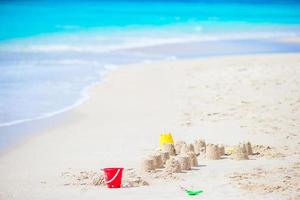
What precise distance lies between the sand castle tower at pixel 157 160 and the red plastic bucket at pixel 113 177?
2.82 feet

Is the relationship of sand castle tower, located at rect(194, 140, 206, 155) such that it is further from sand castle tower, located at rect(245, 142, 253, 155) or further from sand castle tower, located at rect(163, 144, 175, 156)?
sand castle tower, located at rect(245, 142, 253, 155)

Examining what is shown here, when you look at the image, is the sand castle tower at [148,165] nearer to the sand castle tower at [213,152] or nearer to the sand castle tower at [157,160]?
the sand castle tower at [157,160]

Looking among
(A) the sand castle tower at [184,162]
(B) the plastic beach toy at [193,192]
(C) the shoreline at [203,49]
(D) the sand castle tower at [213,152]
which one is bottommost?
(B) the plastic beach toy at [193,192]

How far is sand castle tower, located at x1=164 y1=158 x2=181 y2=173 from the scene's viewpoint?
8.87 m

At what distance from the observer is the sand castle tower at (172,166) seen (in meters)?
8.87

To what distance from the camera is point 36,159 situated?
32.8 ft

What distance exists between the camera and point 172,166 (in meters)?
8.87

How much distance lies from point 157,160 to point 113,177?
1.02 meters

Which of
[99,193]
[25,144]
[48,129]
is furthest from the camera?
[48,129]

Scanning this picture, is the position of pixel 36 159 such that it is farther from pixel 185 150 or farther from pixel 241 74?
pixel 241 74

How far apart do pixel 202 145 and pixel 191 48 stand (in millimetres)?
17274

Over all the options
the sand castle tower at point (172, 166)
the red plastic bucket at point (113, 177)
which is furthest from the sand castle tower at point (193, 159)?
the red plastic bucket at point (113, 177)

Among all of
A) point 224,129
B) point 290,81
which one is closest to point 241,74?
point 290,81

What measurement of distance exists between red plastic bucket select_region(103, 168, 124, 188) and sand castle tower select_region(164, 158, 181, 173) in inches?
33.4
